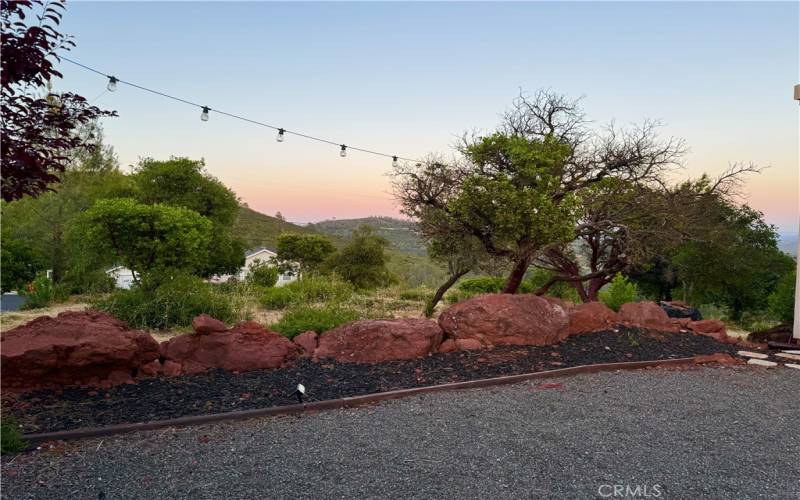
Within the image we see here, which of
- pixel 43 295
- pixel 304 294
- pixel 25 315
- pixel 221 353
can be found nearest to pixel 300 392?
pixel 221 353

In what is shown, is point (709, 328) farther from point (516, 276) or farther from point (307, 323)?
point (307, 323)

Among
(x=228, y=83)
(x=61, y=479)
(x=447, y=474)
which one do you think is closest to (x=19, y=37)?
(x=61, y=479)

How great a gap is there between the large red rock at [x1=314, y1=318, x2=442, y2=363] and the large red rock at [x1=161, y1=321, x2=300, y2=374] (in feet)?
1.81

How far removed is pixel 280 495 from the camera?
8.24 ft

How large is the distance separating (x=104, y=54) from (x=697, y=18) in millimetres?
9260

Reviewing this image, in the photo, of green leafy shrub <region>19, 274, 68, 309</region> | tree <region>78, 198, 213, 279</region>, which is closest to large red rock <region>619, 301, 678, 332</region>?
tree <region>78, 198, 213, 279</region>

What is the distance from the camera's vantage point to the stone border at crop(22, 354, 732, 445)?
3.30 meters

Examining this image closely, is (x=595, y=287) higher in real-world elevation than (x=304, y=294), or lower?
higher

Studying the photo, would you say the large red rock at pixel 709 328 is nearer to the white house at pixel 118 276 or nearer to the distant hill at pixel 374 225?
the white house at pixel 118 276

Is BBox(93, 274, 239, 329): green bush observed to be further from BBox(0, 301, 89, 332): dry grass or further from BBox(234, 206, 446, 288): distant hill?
BBox(234, 206, 446, 288): distant hill

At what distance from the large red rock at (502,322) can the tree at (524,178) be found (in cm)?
163

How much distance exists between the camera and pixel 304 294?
10.6m

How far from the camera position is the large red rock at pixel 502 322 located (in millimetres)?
6023

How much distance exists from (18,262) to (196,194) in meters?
5.52
